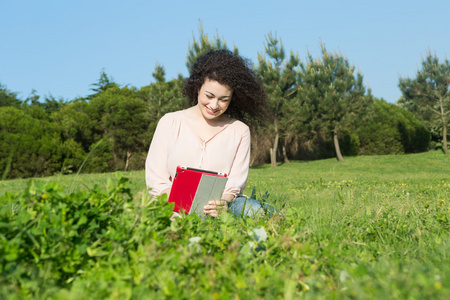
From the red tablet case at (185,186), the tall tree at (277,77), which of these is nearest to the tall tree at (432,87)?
the tall tree at (277,77)

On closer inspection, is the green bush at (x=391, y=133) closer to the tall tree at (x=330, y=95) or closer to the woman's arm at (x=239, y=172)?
the tall tree at (x=330, y=95)

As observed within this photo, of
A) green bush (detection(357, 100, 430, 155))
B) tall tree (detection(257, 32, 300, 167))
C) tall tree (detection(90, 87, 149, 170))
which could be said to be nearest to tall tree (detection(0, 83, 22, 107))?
tall tree (detection(90, 87, 149, 170))

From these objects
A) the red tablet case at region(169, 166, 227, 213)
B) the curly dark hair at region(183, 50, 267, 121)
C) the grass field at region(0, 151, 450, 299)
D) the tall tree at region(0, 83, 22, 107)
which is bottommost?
the grass field at region(0, 151, 450, 299)

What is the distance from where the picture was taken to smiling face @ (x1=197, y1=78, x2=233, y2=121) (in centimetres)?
307

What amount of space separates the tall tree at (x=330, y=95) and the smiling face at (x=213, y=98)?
19.7 metres

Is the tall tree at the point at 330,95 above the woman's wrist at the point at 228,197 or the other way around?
above

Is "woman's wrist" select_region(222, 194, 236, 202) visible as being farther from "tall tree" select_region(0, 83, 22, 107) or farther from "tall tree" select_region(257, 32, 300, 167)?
"tall tree" select_region(0, 83, 22, 107)

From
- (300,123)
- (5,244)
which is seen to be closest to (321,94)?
(300,123)

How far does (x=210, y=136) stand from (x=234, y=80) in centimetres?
52

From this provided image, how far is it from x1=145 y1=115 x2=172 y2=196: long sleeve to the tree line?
42.4 feet

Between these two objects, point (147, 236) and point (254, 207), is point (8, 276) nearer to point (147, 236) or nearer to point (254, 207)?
point (147, 236)

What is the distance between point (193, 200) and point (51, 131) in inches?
768

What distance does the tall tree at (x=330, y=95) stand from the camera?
2284cm

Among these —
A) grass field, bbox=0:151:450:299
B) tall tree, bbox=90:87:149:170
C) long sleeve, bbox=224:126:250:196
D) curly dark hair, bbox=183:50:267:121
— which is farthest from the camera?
tall tree, bbox=90:87:149:170
